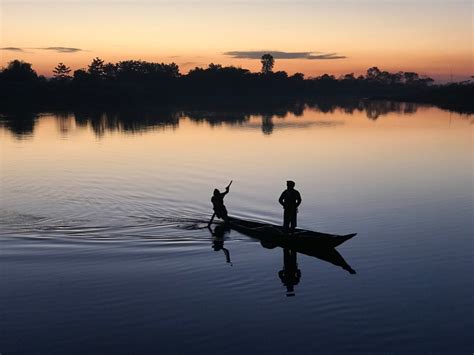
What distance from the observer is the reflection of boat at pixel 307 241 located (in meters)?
16.8

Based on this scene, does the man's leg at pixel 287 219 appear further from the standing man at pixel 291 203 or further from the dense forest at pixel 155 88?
the dense forest at pixel 155 88

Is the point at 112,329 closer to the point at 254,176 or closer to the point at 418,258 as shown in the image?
the point at 418,258

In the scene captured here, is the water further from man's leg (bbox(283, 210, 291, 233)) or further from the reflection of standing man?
man's leg (bbox(283, 210, 291, 233))

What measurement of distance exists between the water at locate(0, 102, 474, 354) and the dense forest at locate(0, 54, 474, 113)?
78.8 m

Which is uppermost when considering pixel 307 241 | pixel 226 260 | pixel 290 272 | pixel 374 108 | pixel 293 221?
pixel 293 221

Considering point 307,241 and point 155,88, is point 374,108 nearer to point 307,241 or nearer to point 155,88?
point 155,88

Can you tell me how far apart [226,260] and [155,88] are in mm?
140321

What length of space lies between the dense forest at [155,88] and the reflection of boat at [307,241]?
90.9 meters

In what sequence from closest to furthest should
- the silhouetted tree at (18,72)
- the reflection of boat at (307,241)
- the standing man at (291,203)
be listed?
the reflection of boat at (307,241), the standing man at (291,203), the silhouetted tree at (18,72)

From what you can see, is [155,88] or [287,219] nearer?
[287,219]

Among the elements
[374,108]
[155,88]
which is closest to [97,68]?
[155,88]

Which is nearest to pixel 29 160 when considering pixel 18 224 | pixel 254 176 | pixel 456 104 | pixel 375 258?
pixel 254 176

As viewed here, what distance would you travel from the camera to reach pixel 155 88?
153500mm

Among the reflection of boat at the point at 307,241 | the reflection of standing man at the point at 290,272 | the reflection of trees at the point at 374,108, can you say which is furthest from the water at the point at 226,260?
the reflection of trees at the point at 374,108
